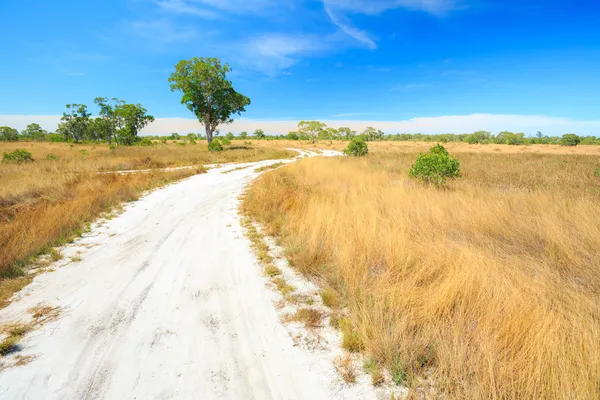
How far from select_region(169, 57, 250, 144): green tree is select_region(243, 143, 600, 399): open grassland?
3471 centimetres

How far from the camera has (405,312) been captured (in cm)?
278

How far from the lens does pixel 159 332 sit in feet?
9.29

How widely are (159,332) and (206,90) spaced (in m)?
38.4

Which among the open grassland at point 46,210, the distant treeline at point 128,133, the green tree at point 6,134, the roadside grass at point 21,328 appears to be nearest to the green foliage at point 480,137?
the distant treeline at point 128,133

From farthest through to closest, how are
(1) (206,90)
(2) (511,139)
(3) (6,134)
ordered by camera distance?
(3) (6,134) < (2) (511,139) < (1) (206,90)

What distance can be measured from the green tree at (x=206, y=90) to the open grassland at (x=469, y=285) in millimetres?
34705

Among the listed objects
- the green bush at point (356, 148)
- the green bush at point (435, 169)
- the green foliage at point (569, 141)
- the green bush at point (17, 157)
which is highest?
the green foliage at point (569, 141)

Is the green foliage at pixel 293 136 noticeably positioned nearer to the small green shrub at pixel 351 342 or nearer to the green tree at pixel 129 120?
the green tree at pixel 129 120

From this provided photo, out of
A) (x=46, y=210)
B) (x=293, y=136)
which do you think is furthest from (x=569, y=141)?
(x=293, y=136)

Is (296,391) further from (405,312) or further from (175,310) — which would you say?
(175,310)

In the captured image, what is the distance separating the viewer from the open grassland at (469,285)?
2006mm

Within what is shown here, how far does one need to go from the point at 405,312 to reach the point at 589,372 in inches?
53.6

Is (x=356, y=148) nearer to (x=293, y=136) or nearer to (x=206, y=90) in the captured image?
(x=206, y=90)

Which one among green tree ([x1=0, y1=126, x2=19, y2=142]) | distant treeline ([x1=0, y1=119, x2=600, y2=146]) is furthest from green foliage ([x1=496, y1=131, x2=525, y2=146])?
green tree ([x1=0, y1=126, x2=19, y2=142])
